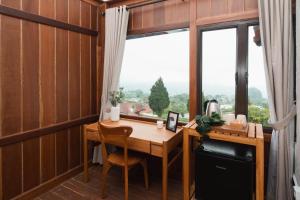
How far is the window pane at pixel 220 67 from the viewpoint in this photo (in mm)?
2238

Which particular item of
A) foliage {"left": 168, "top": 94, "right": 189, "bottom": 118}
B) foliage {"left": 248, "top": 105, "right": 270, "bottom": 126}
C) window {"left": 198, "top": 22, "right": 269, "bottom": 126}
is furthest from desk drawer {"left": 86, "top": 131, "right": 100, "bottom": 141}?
foliage {"left": 248, "top": 105, "right": 270, "bottom": 126}

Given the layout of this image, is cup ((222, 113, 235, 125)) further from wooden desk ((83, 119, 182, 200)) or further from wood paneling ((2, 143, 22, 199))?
wood paneling ((2, 143, 22, 199))

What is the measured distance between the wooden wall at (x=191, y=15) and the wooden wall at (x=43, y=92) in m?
0.73

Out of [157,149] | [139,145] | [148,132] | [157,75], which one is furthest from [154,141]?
[157,75]

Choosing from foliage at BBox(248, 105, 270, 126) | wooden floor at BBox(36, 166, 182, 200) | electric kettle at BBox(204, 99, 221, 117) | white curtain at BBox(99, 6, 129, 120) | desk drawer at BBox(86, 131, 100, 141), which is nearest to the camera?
electric kettle at BBox(204, 99, 221, 117)

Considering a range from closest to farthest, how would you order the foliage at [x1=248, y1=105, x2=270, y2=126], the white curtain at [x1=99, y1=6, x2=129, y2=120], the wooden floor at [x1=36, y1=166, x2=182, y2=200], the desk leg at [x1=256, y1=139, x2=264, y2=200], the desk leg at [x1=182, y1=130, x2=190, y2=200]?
the desk leg at [x1=256, y1=139, x2=264, y2=200], the desk leg at [x1=182, y1=130, x2=190, y2=200], the foliage at [x1=248, y1=105, x2=270, y2=126], the wooden floor at [x1=36, y1=166, x2=182, y2=200], the white curtain at [x1=99, y1=6, x2=129, y2=120]

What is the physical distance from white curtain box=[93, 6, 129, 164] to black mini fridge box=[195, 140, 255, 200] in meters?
1.53

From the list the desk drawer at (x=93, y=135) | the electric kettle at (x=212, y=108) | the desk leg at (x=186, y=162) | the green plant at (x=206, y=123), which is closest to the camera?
the green plant at (x=206, y=123)

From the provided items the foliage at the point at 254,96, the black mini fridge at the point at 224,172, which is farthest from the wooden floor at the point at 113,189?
the foliage at the point at 254,96

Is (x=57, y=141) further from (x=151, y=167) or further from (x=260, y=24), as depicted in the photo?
(x=260, y=24)

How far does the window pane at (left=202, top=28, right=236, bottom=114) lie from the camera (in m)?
2.24

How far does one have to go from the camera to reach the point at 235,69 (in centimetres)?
220

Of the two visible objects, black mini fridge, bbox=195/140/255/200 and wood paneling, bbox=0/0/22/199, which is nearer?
black mini fridge, bbox=195/140/255/200

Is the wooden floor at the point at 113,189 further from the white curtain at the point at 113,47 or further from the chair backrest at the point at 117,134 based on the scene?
the white curtain at the point at 113,47
